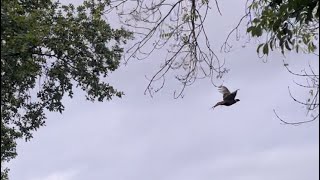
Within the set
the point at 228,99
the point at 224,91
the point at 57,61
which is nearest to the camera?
the point at 228,99

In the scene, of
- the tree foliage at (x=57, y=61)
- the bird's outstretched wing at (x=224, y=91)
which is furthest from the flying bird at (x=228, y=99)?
the tree foliage at (x=57, y=61)

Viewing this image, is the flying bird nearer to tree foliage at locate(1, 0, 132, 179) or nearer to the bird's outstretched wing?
the bird's outstretched wing

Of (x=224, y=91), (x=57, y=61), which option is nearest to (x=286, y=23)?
(x=224, y=91)

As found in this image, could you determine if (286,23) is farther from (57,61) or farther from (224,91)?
(57,61)

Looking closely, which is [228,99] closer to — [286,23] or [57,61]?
[286,23]

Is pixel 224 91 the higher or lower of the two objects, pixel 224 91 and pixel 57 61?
the lower

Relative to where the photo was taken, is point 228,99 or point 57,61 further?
point 57,61

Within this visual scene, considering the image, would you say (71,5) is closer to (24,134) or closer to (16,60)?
(16,60)

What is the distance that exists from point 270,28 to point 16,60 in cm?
556

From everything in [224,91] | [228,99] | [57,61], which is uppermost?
[57,61]

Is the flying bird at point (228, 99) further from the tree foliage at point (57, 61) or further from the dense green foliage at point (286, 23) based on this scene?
the tree foliage at point (57, 61)

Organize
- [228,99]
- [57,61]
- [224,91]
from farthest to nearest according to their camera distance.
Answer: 1. [57,61]
2. [224,91]
3. [228,99]

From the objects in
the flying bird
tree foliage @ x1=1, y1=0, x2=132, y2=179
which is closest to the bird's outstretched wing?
the flying bird

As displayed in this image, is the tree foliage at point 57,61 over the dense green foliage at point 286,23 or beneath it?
over
